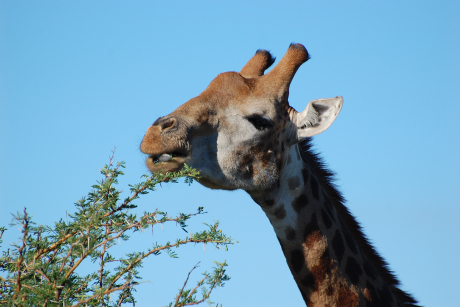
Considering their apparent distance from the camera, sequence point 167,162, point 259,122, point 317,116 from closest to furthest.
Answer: point 167,162
point 259,122
point 317,116

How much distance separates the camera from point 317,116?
487cm

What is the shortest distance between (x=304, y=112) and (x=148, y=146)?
1.75 metres

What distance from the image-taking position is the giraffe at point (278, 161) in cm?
437

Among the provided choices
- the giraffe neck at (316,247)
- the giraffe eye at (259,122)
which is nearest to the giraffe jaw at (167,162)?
the giraffe eye at (259,122)

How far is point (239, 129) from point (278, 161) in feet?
1.80

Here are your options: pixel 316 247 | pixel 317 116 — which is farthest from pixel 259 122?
pixel 316 247

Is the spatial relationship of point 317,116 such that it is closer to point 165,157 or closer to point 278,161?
point 278,161

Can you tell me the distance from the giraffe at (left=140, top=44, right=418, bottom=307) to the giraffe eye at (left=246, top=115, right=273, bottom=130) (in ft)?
0.03

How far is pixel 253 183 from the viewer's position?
4.67m

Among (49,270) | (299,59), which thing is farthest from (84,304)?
(299,59)

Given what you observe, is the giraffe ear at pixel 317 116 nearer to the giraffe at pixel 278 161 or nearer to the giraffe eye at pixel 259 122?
the giraffe at pixel 278 161

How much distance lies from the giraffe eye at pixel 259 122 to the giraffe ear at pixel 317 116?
16.3 inches

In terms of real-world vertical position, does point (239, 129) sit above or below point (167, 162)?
above

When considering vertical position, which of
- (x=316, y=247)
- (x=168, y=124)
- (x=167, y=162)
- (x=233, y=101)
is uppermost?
(x=233, y=101)
